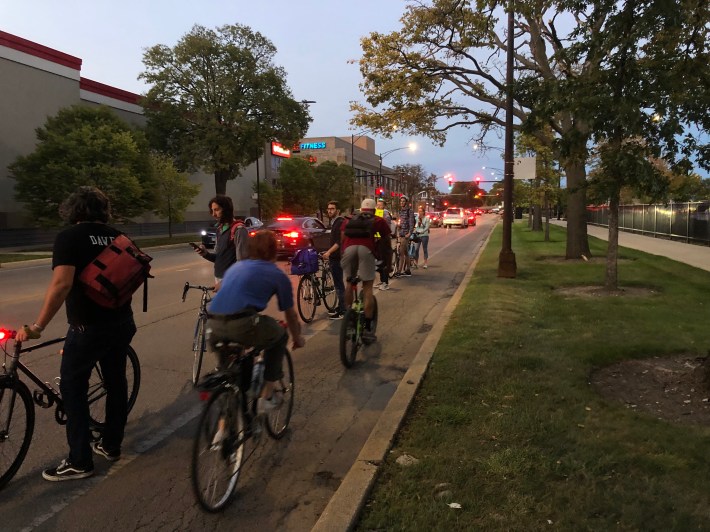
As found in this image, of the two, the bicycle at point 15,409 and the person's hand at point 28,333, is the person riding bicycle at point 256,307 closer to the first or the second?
the person's hand at point 28,333

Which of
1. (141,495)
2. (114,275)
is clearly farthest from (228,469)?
(114,275)

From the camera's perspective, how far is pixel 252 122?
37.6 metres

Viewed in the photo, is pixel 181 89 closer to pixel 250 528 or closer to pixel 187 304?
pixel 187 304

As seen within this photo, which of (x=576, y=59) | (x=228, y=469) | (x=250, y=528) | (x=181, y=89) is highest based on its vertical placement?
(x=181, y=89)

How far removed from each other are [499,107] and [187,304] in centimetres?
1088

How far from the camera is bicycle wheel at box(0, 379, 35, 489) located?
3.22m

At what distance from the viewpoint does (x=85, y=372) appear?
11.0ft

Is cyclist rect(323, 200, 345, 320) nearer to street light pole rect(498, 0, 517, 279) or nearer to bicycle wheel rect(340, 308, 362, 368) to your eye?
bicycle wheel rect(340, 308, 362, 368)

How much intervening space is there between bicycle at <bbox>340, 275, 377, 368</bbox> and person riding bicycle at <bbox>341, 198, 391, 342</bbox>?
84 mm

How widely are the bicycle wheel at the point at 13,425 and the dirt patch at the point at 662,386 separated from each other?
4.41m

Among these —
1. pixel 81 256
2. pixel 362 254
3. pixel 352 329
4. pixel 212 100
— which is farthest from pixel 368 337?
pixel 212 100

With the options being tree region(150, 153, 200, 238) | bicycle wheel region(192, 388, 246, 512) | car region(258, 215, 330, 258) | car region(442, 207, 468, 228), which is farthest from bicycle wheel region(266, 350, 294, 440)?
car region(442, 207, 468, 228)

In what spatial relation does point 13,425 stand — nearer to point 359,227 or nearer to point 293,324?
point 293,324

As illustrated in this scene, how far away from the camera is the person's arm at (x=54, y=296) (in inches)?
122
